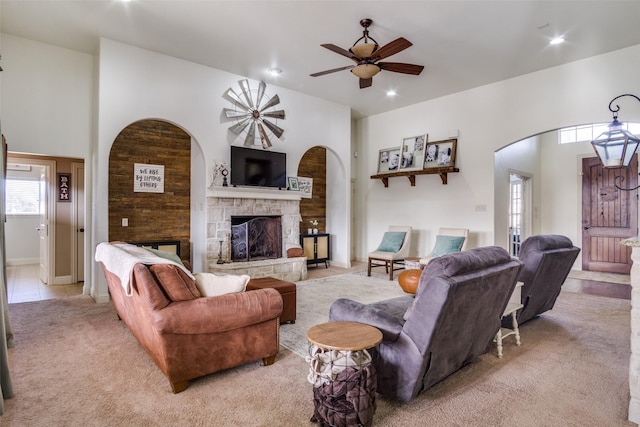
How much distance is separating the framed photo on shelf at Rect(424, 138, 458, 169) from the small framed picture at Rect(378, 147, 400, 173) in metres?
0.67

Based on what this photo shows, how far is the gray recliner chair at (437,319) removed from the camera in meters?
1.94

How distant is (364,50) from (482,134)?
3375 mm

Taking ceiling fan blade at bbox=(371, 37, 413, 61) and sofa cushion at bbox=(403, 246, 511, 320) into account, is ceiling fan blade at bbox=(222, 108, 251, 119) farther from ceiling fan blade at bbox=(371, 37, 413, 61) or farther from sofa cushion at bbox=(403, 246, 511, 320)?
sofa cushion at bbox=(403, 246, 511, 320)

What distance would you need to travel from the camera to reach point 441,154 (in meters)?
6.56

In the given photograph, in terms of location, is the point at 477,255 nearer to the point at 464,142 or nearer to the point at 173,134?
the point at 464,142

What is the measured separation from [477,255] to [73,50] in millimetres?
5715

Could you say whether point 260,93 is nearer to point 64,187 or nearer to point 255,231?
point 255,231

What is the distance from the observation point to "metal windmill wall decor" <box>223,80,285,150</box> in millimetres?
5684

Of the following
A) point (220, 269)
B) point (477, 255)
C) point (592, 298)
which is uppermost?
point (477, 255)

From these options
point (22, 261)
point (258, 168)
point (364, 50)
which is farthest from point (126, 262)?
point (22, 261)

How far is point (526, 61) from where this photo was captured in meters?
5.07

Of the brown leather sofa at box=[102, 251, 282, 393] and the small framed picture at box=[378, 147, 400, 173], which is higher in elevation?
the small framed picture at box=[378, 147, 400, 173]

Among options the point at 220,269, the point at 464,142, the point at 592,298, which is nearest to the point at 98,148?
the point at 220,269

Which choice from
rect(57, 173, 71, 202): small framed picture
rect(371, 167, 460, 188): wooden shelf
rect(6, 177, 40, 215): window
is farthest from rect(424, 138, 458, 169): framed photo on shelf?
rect(6, 177, 40, 215): window
